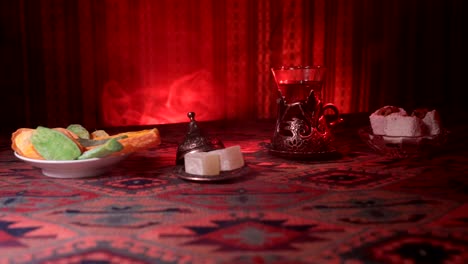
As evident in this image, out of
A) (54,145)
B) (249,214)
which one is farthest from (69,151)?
(249,214)

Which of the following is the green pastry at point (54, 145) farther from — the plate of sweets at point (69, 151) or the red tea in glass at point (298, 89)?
the red tea in glass at point (298, 89)

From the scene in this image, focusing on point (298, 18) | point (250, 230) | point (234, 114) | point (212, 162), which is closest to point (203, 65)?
point (234, 114)

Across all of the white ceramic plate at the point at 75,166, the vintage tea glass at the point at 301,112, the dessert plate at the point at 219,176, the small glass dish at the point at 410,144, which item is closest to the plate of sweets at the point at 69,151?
the white ceramic plate at the point at 75,166

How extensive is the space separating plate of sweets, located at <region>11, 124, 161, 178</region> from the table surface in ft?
0.09

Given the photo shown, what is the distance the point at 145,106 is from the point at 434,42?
248 centimetres

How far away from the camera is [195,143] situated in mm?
1166

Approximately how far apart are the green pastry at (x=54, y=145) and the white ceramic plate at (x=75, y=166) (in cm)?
1

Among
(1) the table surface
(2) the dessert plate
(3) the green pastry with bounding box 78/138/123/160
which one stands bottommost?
(1) the table surface

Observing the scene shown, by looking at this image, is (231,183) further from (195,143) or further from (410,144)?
(410,144)

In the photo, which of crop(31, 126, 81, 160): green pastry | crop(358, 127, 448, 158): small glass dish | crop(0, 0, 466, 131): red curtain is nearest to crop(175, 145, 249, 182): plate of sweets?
crop(31, 126, 81, 160): green pastry

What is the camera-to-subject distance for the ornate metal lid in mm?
1156

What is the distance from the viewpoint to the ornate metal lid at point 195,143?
3.79 feet

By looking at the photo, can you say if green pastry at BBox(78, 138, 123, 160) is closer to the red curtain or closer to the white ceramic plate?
the white ceramic plate

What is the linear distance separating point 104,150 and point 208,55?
2659mm
